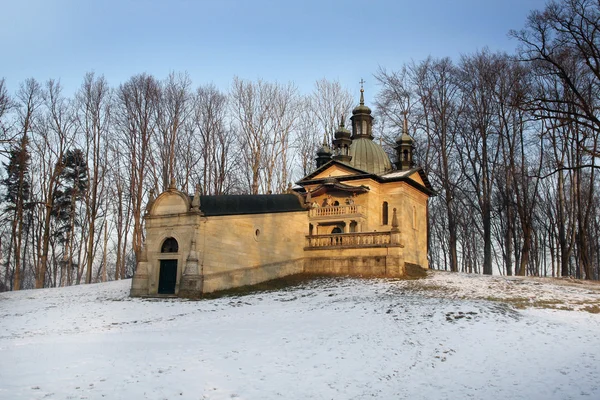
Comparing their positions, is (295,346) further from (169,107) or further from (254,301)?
(169,107)

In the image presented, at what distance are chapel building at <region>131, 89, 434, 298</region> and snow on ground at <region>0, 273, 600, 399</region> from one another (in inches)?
109

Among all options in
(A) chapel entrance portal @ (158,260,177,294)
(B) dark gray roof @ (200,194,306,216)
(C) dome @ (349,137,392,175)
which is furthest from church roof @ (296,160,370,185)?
(A) chapel entrance portal @ (158,260,177,294)

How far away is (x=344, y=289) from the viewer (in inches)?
904

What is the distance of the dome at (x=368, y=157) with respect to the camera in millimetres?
36531

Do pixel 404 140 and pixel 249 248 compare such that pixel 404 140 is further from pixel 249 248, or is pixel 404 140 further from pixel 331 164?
pixel 249 248

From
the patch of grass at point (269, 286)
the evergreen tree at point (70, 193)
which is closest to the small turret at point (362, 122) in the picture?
the patch of grass at point (269, 286)

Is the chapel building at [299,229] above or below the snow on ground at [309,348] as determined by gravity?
above

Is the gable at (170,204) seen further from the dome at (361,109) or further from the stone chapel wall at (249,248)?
the dome at (361,109)

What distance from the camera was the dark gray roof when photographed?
81.1 feet

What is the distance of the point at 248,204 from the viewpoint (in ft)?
85.8

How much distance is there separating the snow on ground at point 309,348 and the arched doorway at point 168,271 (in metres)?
2.28

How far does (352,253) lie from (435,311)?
35.0 feet

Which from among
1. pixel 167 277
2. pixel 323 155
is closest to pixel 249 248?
pixel 167 277

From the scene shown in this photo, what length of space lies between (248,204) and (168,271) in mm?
4940
